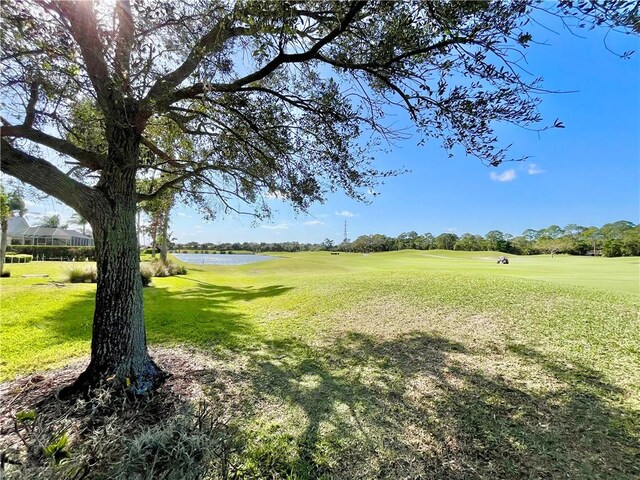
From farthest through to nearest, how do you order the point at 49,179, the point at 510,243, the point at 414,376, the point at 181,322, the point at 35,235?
the point at 510,243, the point at 35,235, the point at 181,322, the point at 414,376, the point at 49,179

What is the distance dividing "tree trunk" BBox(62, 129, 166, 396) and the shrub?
40.4 ft

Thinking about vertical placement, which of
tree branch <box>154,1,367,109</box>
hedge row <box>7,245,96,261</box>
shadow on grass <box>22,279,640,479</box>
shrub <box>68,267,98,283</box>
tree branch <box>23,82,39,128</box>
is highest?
tree branch <box>154,1,367,109</box>

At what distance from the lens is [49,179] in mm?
3059

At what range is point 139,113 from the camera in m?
3.22

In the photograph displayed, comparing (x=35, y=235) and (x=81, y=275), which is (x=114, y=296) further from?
(x=35, y=235)

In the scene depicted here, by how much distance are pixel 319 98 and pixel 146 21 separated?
7.32ft

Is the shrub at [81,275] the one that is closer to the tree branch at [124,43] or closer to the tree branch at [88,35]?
the tree branch at [88,35]

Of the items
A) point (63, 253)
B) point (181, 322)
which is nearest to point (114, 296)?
point (181, 322)

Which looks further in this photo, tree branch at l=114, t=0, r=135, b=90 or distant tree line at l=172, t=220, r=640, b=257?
distant tree line at l=172, t=220, r=640, b=257

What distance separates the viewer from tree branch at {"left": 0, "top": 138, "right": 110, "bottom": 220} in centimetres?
289

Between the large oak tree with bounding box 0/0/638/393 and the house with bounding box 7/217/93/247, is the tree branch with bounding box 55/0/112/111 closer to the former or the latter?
the large oak tree with bounding box 0/0/638/393

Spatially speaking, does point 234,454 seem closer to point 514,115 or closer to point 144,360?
point 144,360

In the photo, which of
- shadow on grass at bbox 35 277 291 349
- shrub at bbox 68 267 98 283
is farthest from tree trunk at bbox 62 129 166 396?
shrub at bbox 68 267 98 283

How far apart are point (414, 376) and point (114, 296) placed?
13.1 ft
